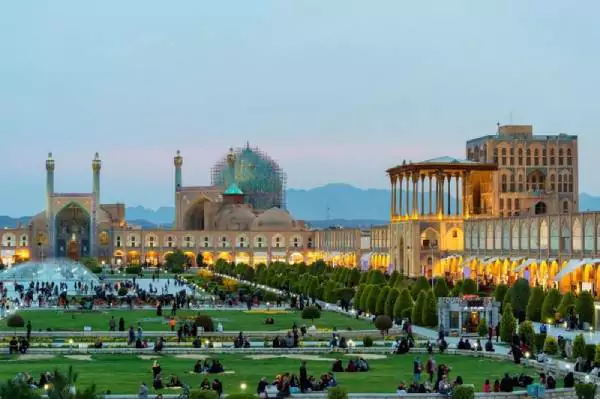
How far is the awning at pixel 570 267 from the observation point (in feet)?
165

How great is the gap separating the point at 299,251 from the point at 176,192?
14371 millimetres

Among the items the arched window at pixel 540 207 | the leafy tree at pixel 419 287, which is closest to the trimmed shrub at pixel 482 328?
the leafy tree at pixel 419 287

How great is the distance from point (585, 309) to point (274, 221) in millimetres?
77917

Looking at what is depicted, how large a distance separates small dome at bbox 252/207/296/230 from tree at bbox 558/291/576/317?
75.8m

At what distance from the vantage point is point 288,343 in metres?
32.6

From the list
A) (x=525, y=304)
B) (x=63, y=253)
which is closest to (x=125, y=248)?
(x=63, y=253)

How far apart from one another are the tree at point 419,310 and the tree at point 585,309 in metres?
5.08

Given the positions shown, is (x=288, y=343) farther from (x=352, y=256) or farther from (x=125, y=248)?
(x=125, y=248)

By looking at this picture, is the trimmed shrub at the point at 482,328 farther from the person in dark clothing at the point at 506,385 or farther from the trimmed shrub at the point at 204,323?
the person in dark clothing at the point at 506,385

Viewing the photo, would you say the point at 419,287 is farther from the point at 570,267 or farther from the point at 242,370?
the point at 242,370

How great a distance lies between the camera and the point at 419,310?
134 feet

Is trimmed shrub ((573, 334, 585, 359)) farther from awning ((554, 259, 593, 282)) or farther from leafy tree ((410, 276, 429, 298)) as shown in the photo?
awning ((554, 259, 593, 282))

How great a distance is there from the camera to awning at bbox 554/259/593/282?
50197 mm

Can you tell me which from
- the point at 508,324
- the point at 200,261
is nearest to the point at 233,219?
the point at 200,261
